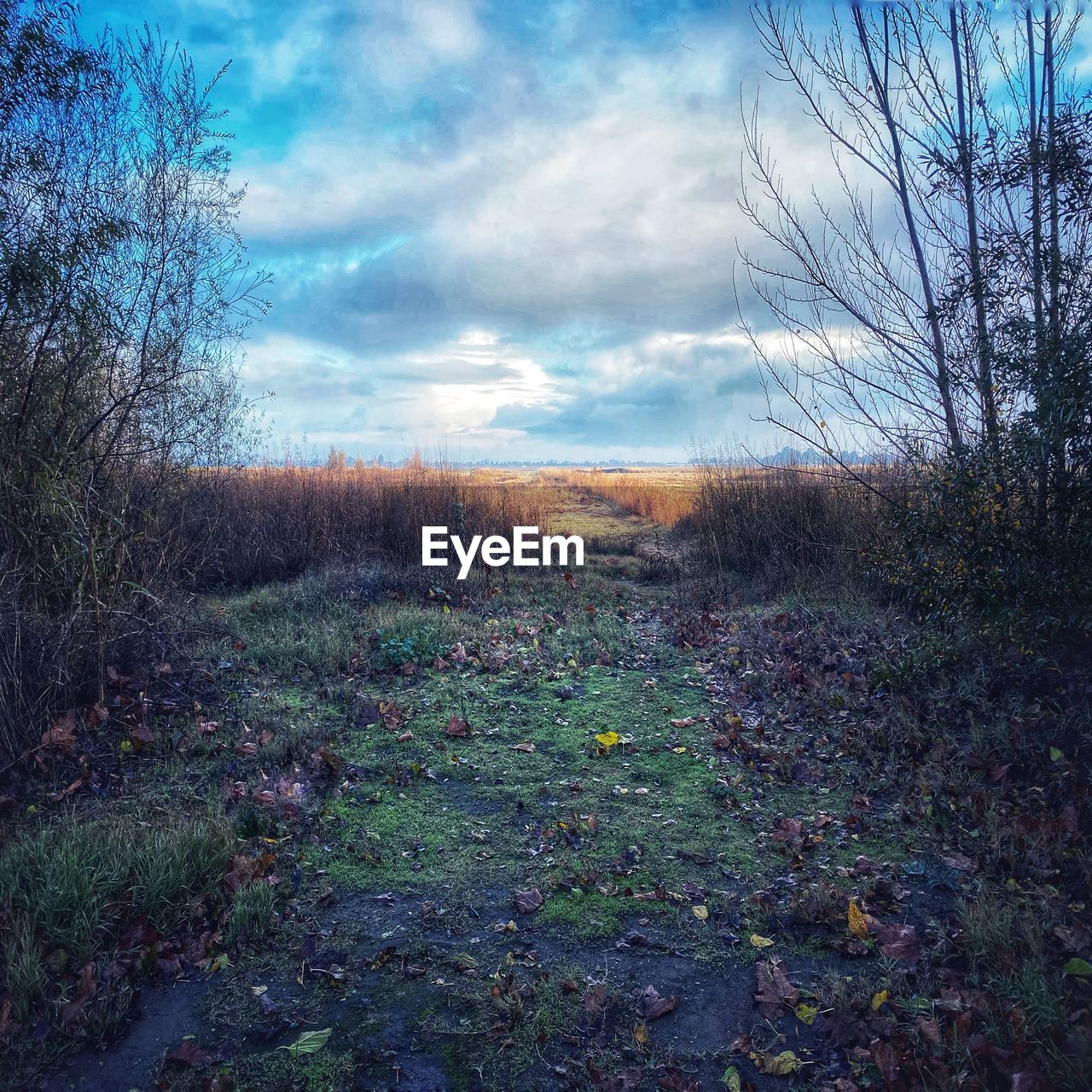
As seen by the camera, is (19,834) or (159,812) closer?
(19,834)

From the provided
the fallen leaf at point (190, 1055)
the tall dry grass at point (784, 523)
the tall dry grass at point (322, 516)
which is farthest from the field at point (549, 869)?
the tall dry grass at point (322, 516)

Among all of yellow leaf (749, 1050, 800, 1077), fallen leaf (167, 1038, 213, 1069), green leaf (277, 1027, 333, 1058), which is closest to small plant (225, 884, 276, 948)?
fallen leaf (167, 1038, 213, 1069)

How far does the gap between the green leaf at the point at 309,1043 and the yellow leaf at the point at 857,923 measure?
2366mm

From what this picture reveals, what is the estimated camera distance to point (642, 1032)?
272 centimetres

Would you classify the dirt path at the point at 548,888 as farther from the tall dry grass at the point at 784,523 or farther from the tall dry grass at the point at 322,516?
the tall dry grass at the point at 322,516

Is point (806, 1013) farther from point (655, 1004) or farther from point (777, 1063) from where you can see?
point (655, 1004)

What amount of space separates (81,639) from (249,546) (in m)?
6.44

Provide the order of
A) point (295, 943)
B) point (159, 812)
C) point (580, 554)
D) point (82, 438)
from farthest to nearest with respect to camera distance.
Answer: point (580, 554) < point (82, 438) < point (159, 812) < point (295, 943)

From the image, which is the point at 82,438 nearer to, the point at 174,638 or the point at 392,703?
the point at 174,638

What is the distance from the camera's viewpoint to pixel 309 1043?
268 cm

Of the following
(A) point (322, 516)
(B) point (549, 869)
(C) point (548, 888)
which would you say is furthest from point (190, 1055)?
(A) point (322, 516)

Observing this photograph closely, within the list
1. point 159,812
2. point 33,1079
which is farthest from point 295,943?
point 159,812

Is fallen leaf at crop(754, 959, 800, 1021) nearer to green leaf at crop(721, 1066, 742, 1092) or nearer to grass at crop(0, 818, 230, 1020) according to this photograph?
green leaf at crop(721, 1066, 742, 1092)

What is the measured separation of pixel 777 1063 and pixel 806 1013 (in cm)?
31
